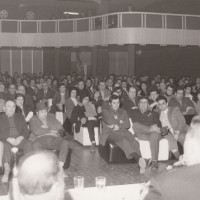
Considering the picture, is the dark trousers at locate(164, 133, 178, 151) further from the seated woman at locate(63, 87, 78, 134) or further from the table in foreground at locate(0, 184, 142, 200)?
the table in foreground at locate(0, 184, 142, 200)

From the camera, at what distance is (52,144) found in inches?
261

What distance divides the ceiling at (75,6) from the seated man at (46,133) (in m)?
15.4

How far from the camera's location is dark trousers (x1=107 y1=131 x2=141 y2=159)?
6809 mm

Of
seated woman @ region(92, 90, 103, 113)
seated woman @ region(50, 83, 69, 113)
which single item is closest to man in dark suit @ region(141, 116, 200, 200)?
seated woman @ region(92, 90, 103, 113)

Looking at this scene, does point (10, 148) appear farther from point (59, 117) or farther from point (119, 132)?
point (59, 117)

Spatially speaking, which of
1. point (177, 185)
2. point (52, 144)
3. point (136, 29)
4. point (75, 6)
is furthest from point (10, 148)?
point (75, 6)

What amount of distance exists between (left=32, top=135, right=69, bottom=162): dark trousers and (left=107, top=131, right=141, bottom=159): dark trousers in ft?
3.33

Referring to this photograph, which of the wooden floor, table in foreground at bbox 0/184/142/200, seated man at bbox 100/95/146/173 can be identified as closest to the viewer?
table in foreground at bbox 0/184/142/200

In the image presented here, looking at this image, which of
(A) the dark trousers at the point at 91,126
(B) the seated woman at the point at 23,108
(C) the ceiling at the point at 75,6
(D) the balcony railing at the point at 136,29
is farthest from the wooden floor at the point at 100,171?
(C) the ceiling at the point at 75,6

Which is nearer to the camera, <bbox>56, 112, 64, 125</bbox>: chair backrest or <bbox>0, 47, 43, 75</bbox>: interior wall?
<bbox>56, 112, 64, 125</bbox>: chair backrest

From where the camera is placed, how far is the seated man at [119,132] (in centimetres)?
680

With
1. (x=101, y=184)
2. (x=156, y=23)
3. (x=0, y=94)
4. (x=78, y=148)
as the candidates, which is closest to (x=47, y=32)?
(x=156, y=23)

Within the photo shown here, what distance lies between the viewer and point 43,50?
24.7m

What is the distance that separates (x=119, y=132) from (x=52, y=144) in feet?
4.36
